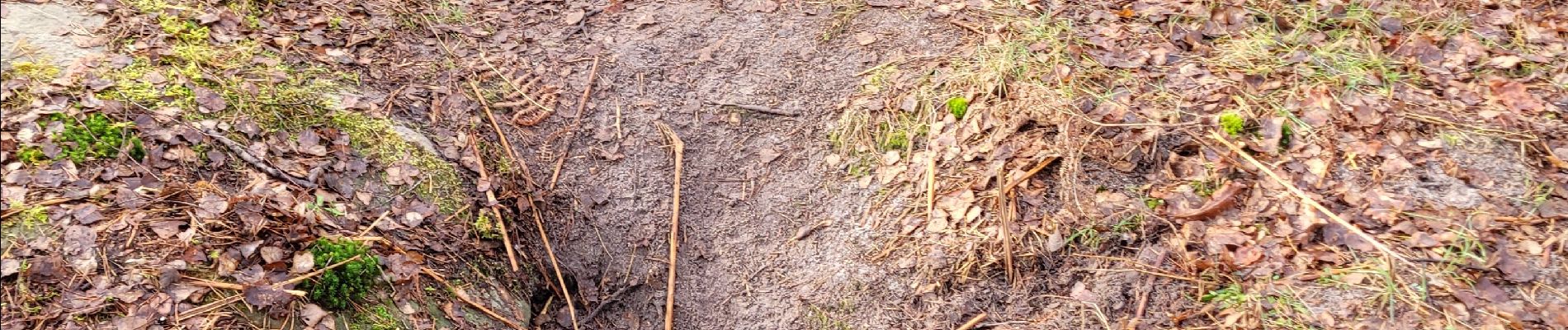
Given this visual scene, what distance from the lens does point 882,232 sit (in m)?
3.46

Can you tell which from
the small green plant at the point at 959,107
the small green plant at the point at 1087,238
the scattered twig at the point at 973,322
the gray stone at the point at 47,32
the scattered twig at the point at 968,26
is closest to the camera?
the gray stone at the point at 47,32

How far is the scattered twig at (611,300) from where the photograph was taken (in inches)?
131

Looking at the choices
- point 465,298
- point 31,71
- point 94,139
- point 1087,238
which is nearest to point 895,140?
point 1087,238

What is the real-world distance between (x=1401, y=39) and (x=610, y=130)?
335 centimetres

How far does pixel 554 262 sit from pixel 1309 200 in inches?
105

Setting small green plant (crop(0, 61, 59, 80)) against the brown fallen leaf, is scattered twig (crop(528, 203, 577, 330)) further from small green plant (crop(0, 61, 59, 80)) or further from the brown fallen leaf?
the brown fallen leaf

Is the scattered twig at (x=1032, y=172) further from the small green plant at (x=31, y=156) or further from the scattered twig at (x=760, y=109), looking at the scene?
the small green plant at (x=31, y=156)

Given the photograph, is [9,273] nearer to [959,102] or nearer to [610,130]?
[610,130]

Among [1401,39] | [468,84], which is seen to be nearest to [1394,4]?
[1401,39]

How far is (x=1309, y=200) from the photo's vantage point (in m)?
3.22

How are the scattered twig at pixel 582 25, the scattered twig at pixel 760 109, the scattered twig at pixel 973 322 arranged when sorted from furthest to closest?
the scattered twig at pixel 582 25 < the scattered twig at pixel 760 109 < the scattered twig at pixel 973 322

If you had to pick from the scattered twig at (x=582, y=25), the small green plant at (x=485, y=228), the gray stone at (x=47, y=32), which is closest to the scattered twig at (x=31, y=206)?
the gray stone at (x=47, y=32)

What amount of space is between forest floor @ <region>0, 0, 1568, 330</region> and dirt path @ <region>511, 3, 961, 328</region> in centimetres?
1

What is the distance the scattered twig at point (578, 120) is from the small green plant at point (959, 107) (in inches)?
59.6
